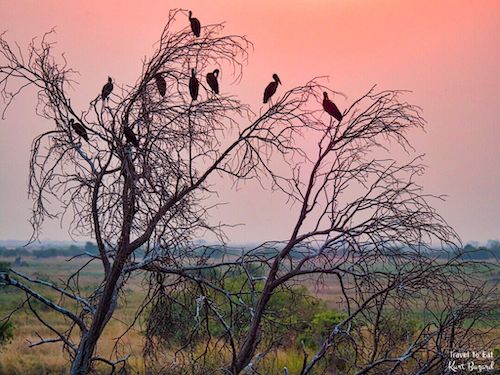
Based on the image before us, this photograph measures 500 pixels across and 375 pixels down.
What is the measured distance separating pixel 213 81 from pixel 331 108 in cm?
96

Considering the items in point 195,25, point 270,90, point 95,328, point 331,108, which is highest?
point 195,25

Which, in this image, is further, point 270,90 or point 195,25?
point 270,90

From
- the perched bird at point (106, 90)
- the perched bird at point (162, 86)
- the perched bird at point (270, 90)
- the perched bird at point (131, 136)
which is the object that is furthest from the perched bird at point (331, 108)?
the perched bird at point (106, 90)

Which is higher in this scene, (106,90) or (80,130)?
(106,90)

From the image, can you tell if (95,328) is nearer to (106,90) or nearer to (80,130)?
(80,130)

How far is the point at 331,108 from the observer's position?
21.0 ft

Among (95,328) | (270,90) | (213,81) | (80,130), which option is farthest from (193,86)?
(95,328)

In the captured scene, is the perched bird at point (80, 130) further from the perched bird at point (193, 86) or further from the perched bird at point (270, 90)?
the perched bird at point (270, 90)

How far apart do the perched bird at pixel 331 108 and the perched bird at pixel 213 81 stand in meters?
0.86

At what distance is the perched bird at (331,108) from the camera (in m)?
6.37

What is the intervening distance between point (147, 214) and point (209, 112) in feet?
3.06

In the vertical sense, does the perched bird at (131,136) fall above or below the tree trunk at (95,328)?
above

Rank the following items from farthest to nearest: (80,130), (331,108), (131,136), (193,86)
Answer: (80,130), (331,108), (193,86), (131,136)

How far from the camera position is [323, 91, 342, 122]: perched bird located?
6367mm
